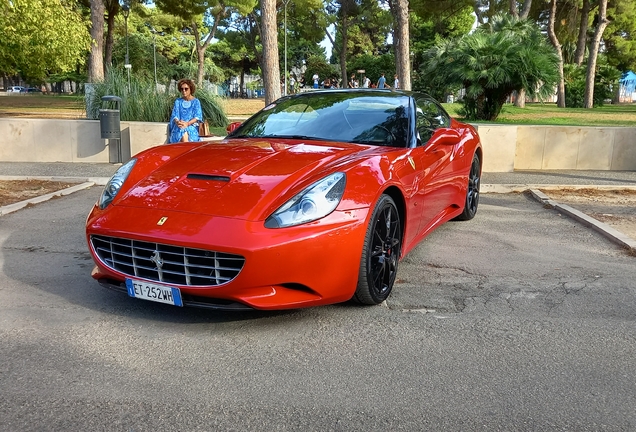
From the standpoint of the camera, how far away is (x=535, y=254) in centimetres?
564

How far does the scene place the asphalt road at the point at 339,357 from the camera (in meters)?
2.75

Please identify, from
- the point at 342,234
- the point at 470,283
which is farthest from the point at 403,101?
the point at 342,234

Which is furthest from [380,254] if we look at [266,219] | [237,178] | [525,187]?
[525,187]

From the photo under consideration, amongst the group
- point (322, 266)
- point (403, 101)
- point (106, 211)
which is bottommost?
point (322, 266)

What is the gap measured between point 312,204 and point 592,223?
437 centimetres

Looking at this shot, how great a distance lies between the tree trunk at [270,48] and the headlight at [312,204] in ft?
36.7

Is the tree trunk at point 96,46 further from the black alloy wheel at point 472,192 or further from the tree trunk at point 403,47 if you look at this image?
the black alloy wheel at point 472,192

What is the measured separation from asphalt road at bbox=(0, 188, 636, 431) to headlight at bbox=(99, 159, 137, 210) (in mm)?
670

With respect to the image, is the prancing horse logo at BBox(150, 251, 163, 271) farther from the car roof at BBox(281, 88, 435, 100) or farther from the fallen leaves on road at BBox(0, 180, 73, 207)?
the fallen leaves on road at BBox(0, 180, 73, 207)

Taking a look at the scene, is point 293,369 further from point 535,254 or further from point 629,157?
point 629,157

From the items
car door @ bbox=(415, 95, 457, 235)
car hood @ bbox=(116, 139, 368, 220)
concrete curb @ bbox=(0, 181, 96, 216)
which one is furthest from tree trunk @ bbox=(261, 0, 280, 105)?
car hood @ bbox=(116, 139, 368, 220)

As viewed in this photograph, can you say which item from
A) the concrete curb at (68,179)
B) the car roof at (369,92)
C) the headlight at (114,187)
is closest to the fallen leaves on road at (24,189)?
the concrete curb at (68,179)

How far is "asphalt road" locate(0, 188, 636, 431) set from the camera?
2748 mm

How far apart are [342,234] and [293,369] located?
868 mm
